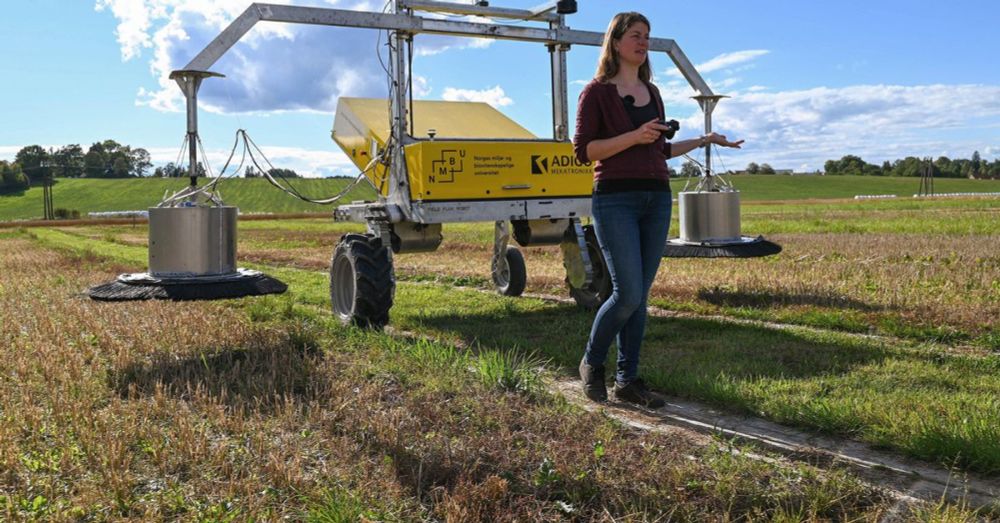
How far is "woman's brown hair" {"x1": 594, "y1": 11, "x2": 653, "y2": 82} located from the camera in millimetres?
4395

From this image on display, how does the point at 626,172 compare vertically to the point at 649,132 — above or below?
below

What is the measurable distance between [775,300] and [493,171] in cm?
333

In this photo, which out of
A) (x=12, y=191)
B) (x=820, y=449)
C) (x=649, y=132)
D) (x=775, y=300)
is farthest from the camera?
(x=12, y=191)

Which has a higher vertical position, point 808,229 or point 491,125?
point 491,125

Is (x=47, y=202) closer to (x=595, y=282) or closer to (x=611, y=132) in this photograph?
(x=595, y=282)

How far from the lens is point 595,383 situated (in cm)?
475

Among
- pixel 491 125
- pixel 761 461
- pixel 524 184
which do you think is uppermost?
pixel 491 125

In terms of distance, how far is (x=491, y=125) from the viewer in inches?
353

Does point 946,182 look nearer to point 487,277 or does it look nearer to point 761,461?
point 487,277

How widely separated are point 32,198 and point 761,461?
9335 cm

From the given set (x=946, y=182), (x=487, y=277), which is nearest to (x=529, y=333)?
(x=487, y=277)

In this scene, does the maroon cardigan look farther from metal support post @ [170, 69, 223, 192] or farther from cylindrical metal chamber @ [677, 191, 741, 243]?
cylindrical metal chamber @ [677, 191, 741, 243]

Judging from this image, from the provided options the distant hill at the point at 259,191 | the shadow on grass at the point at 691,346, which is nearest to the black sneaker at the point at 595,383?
the shadow on grass at the point at 691,346

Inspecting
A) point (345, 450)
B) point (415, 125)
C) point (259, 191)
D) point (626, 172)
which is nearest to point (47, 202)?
point (259, 191)
